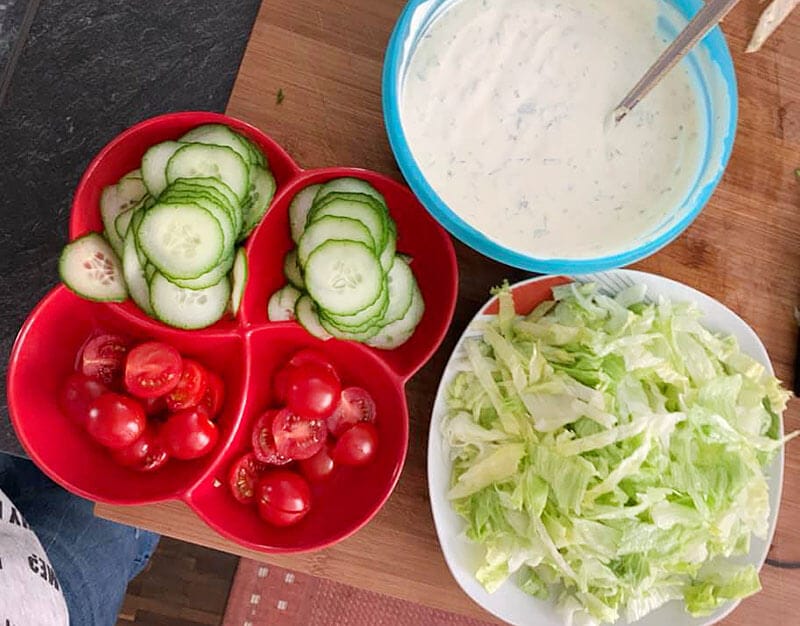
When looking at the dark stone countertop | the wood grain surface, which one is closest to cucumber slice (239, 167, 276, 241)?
the wood grain surface

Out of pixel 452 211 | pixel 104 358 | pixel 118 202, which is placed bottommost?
pixel 104 358

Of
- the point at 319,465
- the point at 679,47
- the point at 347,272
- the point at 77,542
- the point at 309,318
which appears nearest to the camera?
the point at 679,47

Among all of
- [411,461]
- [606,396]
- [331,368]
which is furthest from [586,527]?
[331,368]

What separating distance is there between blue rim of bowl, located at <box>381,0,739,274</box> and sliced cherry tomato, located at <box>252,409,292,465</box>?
→ 0.43m

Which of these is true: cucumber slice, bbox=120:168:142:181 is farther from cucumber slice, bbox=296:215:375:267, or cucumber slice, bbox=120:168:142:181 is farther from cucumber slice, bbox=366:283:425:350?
cucumber slice, bbox=366:283:425:350

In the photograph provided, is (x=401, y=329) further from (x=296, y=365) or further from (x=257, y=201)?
(x=257, y=201)

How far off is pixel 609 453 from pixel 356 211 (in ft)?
1.66

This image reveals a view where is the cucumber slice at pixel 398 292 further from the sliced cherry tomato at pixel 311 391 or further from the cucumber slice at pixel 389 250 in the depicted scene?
the sliced cherry tomato at pixel 311 391

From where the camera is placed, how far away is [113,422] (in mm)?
1240

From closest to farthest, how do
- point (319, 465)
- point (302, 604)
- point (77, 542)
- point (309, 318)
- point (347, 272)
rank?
point (347, 272), point (309, 318), point (319, 465), point (77, 542), point (302, 604)

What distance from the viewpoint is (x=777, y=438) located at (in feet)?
4.41

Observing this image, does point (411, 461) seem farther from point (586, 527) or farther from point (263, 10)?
point (263, 10)

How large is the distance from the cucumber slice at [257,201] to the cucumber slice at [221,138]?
0.15 feet

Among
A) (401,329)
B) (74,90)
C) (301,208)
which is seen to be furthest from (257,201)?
(74,90)
